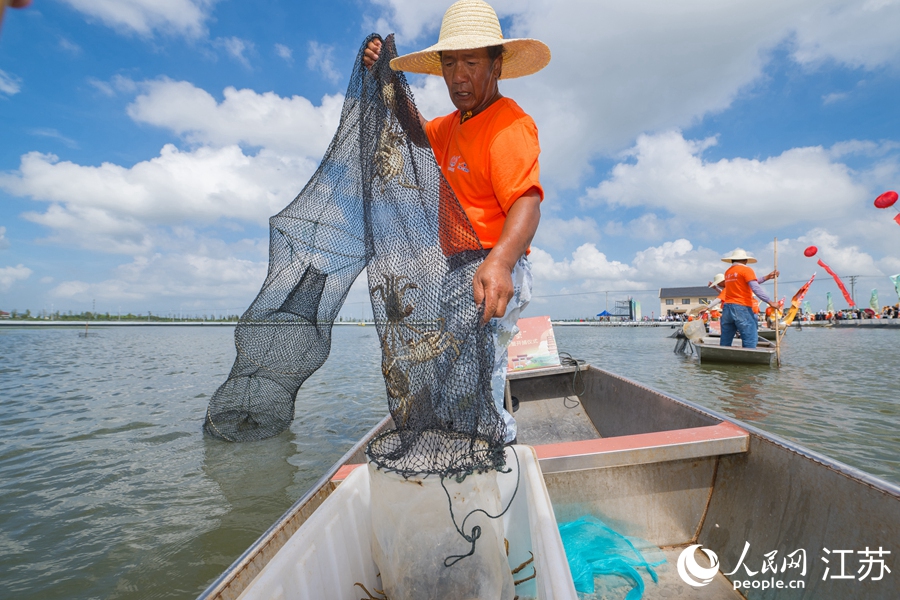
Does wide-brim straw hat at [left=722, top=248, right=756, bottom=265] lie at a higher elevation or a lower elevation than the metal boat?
higher

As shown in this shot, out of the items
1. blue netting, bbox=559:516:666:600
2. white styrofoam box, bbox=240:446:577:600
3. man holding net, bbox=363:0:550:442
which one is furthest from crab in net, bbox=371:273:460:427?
blue netting, bbox=559:516:666:600

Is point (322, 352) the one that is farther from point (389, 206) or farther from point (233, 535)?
point (389, 206)

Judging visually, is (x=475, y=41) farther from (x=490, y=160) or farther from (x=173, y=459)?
(x=173, y=459)

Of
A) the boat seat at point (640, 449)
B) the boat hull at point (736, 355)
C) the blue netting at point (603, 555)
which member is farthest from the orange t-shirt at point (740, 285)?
the blue netting at point (603, 555)

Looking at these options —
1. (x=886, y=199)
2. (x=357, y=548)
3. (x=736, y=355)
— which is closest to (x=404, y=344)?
(x=357, y=548)

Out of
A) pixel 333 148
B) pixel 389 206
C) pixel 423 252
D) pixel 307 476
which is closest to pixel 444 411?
pixel 423 252

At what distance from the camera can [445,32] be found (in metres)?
1.78

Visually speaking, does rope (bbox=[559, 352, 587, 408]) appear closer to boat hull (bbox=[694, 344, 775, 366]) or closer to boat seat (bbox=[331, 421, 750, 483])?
boat seat (bbox=[331, 421, 750, 483])

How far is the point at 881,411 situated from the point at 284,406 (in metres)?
7.36

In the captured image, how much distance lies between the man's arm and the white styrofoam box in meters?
0.61

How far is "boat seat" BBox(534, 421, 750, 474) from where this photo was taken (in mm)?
1939

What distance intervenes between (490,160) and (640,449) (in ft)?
4.85

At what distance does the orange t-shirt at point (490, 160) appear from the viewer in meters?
1.59

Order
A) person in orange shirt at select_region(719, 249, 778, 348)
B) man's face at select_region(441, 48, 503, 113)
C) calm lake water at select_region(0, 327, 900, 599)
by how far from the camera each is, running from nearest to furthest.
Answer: man's face at select_region(441, 48, 503, 113) → calm lake water at select_region(0, 327, 900, 599) → person in orange shirt at select_region(719, 249, 778, 348)
